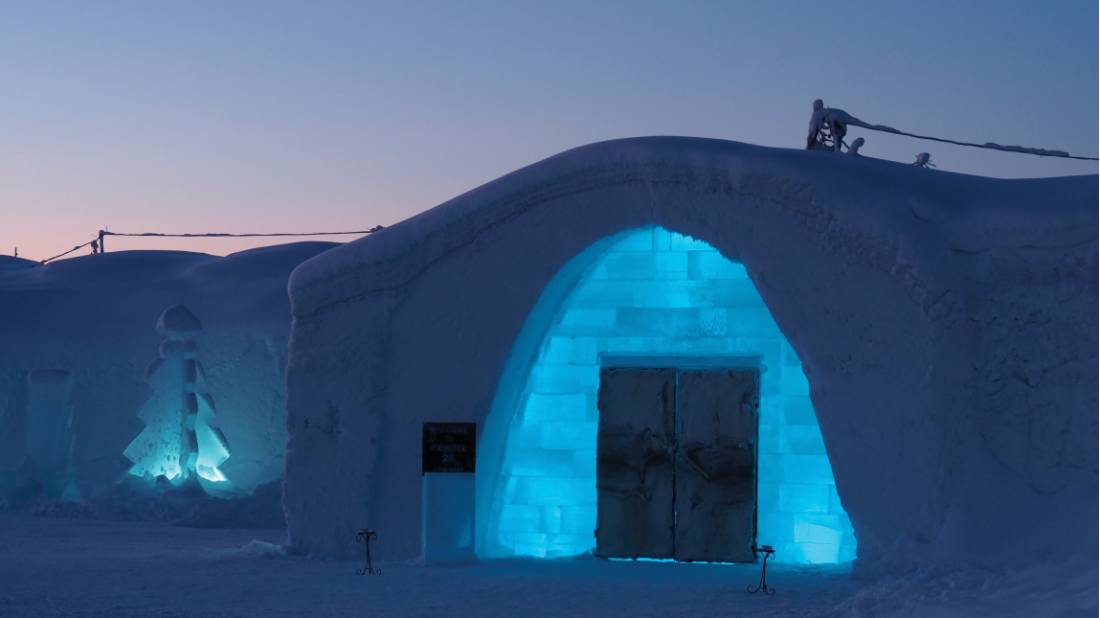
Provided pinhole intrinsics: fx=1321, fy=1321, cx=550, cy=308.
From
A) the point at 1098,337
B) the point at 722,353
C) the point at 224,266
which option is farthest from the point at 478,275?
the point at 224,266

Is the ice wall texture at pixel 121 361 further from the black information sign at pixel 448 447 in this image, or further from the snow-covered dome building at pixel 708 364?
the black information sign at pixel 448 447

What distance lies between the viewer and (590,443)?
11.6 metres

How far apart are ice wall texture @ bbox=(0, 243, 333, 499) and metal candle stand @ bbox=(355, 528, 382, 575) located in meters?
7.97

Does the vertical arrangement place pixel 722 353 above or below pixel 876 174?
below

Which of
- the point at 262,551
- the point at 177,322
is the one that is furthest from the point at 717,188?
the point at 177,322

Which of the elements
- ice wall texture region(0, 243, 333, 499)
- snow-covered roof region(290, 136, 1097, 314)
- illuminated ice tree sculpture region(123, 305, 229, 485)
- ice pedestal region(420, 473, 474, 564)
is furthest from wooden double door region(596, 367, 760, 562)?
illuminated ice tree sculpture region(123, 305, 229, 485)

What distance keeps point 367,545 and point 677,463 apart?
2822 mm

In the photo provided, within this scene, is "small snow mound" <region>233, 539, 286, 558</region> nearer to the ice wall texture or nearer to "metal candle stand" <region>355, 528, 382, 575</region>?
"metal candle stand" <region>355, 528, 382, 575</region>

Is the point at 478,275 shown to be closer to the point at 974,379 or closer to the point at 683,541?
the point at 683,541

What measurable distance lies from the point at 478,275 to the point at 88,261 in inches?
539

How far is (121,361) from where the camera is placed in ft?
66.8

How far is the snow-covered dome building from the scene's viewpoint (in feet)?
30.0

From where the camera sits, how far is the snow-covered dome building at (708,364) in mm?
9148

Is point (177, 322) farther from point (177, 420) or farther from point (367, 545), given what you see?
point (367, 545)
